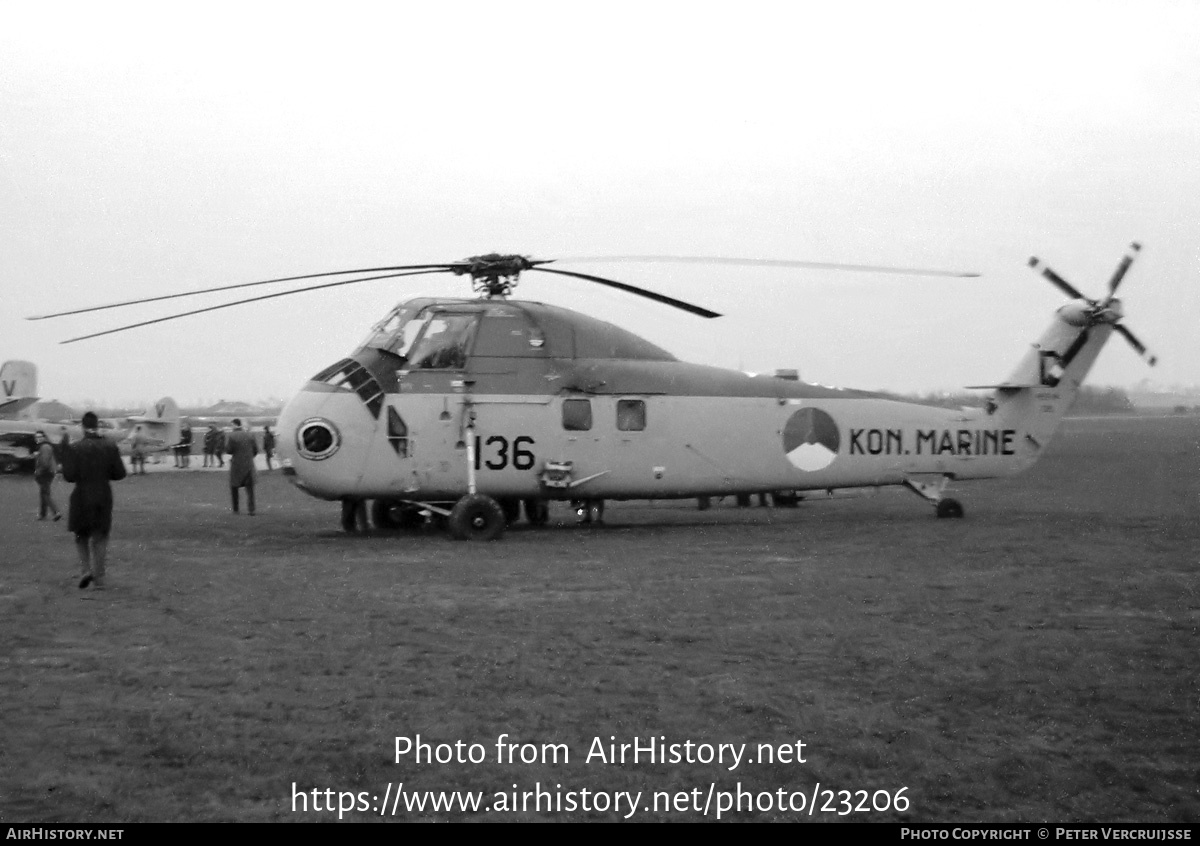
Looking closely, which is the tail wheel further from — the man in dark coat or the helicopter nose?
the man in dark coat

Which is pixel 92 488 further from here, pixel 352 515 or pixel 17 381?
pixel 17 381

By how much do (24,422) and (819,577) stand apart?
1337 inches

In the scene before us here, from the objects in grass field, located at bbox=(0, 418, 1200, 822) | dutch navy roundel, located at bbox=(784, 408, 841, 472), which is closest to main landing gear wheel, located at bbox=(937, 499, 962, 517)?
dutch navy roundel, located at bbox=(784, 408, 841, 472)

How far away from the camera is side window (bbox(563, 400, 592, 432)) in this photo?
1762 centimetres

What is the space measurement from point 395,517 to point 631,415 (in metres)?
3.81

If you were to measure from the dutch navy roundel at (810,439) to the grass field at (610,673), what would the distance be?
238 cm

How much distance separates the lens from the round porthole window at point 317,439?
16750 mm

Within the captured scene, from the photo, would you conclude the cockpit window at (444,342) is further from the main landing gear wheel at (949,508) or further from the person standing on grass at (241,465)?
the main landing gear wheel at (949,508)

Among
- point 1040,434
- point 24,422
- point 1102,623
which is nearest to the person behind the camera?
point 1102,623

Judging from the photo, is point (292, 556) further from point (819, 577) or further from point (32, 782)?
point (32, 782)

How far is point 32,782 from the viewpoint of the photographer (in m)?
5.64

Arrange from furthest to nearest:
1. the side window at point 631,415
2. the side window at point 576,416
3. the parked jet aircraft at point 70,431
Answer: the parked jet aircraft at point 70,431 < the side window at point 631,415 < the side window at point 576,416

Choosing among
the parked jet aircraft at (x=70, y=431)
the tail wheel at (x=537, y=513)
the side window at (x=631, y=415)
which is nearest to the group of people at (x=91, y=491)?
the side window at (x=631, y=415)

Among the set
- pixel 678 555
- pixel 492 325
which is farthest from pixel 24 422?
pixel 678 555
